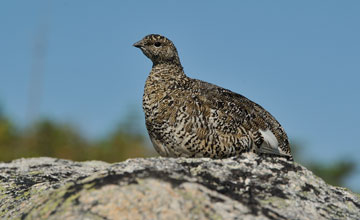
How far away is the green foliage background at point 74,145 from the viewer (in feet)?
49.9

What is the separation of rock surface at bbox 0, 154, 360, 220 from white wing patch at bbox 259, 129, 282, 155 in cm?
199

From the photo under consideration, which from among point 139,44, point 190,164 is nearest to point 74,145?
point 139,44

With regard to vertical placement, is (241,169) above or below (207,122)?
below

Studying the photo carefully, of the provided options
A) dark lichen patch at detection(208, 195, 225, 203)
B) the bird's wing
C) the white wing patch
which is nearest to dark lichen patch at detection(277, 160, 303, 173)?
dark lichen patch at detection(208, 195, 225, 203)

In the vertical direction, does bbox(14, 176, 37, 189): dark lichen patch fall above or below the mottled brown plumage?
below

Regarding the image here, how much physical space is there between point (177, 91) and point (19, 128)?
33.1ft

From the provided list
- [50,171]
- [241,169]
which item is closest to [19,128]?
[50,171]

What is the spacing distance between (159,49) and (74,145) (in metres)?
8.62

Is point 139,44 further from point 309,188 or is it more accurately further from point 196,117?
point 309,188

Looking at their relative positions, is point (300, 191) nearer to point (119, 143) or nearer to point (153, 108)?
point (153, 108)

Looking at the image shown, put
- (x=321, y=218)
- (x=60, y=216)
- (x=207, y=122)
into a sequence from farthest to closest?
(x=207, y=122), (x=321, y=218), (x=60, y=216)

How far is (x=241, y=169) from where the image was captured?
4770mm

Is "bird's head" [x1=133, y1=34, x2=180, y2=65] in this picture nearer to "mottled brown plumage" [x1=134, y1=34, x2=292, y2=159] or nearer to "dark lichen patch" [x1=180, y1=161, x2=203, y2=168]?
"mottled brown plumage" [x1=134, y1=34, x2=292, y2=159]

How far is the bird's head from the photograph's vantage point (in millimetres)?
7805
